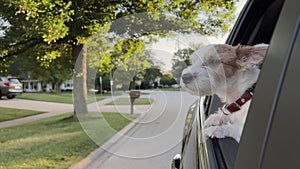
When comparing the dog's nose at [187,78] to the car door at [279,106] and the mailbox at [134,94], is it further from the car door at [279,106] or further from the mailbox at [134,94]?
the car door at [279,106]

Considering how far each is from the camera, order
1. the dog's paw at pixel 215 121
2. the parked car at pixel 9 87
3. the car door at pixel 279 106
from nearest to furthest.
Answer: the car door at pixel 279 106
the dog's paw at pixel 215 121
the parked car at pixel 9 87

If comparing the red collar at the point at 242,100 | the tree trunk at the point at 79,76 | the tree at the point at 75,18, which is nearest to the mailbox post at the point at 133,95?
the red collar at the point at 242,100

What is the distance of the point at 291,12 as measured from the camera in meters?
0.51

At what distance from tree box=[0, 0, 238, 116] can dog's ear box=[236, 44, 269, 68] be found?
12.6ft

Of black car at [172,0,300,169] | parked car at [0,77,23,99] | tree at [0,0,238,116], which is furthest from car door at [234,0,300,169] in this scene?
parked car at [0,77,23,99]

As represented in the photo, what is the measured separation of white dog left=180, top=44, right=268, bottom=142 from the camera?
1240 millimetres

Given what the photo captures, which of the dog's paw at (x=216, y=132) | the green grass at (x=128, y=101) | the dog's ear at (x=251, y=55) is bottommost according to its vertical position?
the dog's paw at (x=216, y=132)

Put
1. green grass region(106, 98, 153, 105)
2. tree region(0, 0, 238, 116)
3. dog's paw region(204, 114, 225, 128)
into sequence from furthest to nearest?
1. tree region(0, 0, 238, 116)
2. green grass region(106, 98, 153, 105)
3. dog's paw region(204, 114, 225, 128)

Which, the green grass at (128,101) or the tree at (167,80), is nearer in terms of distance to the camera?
the tree at (167,80)

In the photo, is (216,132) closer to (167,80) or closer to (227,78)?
(227,78)

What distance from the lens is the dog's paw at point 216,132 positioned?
1262 millimetres

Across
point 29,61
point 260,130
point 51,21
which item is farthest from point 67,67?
point 260,130

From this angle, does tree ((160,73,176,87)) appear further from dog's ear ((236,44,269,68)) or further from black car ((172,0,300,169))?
black car ((172,0,300,169))

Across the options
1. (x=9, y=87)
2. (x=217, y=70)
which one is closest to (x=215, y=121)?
(x=217, y=70)
